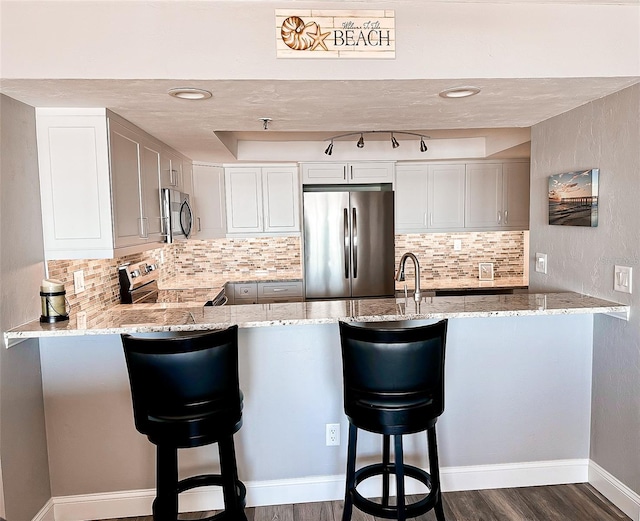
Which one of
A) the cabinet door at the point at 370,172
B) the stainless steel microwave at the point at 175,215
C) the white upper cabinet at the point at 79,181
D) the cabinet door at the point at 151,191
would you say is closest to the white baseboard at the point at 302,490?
the white upper cabinet at the point at 79,181

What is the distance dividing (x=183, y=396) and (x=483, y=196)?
3882 millimetres

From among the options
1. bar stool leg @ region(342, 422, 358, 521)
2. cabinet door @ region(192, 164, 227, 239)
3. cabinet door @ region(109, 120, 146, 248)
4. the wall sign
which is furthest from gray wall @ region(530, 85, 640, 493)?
cabinet door @ region(192, 164, 227, 239)

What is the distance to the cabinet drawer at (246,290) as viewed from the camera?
455 centimetres

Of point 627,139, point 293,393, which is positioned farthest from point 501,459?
point 627,139

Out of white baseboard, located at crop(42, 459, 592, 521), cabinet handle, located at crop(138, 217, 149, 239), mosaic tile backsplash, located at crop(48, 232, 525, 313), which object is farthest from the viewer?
mosaic tile backsplash, located at crop(48, 232, 525, 313)

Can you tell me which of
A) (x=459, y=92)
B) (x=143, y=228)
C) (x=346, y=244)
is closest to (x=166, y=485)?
(x=143, y=228)

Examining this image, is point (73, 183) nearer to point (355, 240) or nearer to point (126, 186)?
point (126, 186)

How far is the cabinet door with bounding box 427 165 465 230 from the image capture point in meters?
4.64

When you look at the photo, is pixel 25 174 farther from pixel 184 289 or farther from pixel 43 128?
pixel 184 289

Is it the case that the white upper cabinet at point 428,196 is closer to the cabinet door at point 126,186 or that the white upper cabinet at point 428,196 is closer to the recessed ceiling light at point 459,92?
the recessed ceiling light at point 459,92

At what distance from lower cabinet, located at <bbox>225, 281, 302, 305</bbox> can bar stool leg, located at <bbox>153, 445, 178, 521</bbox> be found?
2.77 m

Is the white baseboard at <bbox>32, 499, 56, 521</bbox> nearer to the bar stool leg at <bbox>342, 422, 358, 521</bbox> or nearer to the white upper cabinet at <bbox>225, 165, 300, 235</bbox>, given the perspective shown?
the bar stool leg at <bbox>342, 422, 358, 521</bbox>

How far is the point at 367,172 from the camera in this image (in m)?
4.51

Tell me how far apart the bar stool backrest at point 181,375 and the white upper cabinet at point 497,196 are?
11.8 ft
